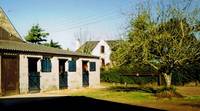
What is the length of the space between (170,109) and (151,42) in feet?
21.4

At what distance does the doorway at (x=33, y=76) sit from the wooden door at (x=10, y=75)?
152cm

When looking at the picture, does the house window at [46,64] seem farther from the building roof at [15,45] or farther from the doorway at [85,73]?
the doorway at [85,73]

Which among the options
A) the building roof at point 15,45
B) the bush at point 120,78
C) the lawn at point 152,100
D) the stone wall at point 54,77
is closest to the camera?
the lawn at point 152,100

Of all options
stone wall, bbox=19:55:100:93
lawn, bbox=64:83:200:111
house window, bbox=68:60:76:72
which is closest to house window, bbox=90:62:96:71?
stone wall, bbox=19:55:100:93

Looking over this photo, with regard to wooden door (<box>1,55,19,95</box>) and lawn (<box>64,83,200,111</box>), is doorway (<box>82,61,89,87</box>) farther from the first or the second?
wooden door (<box>1,55,19,95</box>)

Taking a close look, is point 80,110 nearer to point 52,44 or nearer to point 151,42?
point 151,42

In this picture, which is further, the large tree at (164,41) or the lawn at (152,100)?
the large tree at (164,41)

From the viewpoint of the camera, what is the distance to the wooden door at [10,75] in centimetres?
2384

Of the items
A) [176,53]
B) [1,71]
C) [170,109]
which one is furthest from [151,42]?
[1,71]

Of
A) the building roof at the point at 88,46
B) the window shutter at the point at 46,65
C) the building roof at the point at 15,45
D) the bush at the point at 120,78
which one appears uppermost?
the building roof at the point at 88,46

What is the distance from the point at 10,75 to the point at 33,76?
2.56 metres

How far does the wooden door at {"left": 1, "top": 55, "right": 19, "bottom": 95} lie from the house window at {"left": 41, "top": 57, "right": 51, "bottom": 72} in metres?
3.10

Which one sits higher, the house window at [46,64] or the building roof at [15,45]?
the building roof at [15,45]

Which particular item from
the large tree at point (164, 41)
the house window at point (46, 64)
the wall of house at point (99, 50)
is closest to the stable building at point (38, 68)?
the house window at point (46, 64)
